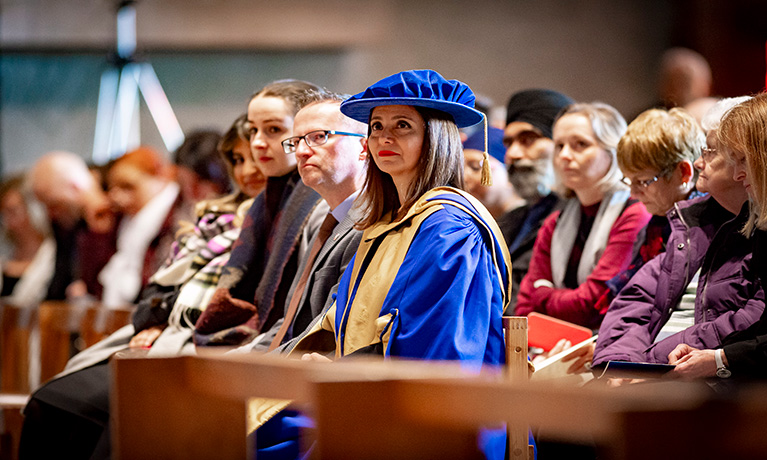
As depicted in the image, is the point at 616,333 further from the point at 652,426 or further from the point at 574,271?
the point at 652,426

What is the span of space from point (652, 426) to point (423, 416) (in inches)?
14.8

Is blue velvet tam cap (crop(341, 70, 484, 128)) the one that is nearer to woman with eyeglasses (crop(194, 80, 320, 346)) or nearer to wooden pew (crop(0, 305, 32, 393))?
woman with eyeglasses (crop(194, 80, 320, 346))

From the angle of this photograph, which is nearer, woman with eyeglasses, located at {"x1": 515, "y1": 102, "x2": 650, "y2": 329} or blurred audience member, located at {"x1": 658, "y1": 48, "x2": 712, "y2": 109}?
woman with eyeglasses, located at {"x1": 515, "y1": 102, "x2": 650, "y2": 329}

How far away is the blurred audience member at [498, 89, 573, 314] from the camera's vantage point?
420 centimetres

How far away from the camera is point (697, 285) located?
2.75m

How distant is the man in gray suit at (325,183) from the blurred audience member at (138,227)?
2.63 m

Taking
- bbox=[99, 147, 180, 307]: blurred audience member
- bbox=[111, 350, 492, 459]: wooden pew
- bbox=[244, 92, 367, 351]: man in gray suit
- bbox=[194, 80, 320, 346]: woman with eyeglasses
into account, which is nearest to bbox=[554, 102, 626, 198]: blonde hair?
bbox=[244, 92, 367, 351]: man in gray suit

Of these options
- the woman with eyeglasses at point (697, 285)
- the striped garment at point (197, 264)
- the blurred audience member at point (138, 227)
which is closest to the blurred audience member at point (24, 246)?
the blurred audience member at point (138, 227)

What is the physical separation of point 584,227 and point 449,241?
1.50 meters

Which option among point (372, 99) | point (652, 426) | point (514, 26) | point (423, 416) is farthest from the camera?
point (514, 26)

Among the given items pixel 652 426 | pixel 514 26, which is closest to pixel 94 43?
pixel 514 26

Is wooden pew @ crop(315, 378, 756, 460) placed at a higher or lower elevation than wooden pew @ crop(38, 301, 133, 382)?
higher

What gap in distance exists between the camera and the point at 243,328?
351 cm

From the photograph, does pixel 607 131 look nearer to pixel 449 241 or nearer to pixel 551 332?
pixel 551 332
